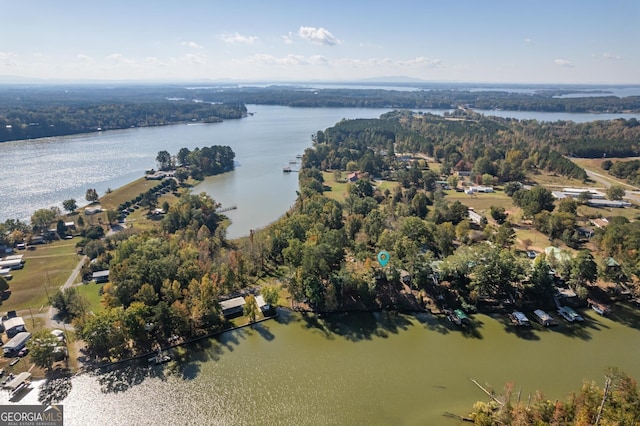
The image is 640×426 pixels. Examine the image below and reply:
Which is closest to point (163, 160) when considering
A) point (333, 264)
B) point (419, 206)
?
point (419, 206)

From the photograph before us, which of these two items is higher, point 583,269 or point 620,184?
point 583,269

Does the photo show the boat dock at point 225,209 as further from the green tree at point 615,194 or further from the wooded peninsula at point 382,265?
the green tree at point 615,194

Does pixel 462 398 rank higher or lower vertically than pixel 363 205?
lower

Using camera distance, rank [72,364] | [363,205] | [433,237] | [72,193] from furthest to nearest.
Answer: [72,193], [363,205], [433,237], [72,364]

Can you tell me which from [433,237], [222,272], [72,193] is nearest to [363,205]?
[433,237]

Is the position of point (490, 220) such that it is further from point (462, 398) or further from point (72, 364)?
point (72, 364)

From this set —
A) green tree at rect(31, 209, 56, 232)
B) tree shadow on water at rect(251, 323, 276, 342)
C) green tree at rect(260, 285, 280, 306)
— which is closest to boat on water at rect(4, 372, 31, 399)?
tree shadow on water at rect(251, 323, 276, 342)

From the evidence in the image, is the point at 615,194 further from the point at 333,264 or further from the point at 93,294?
the point at 93,294
